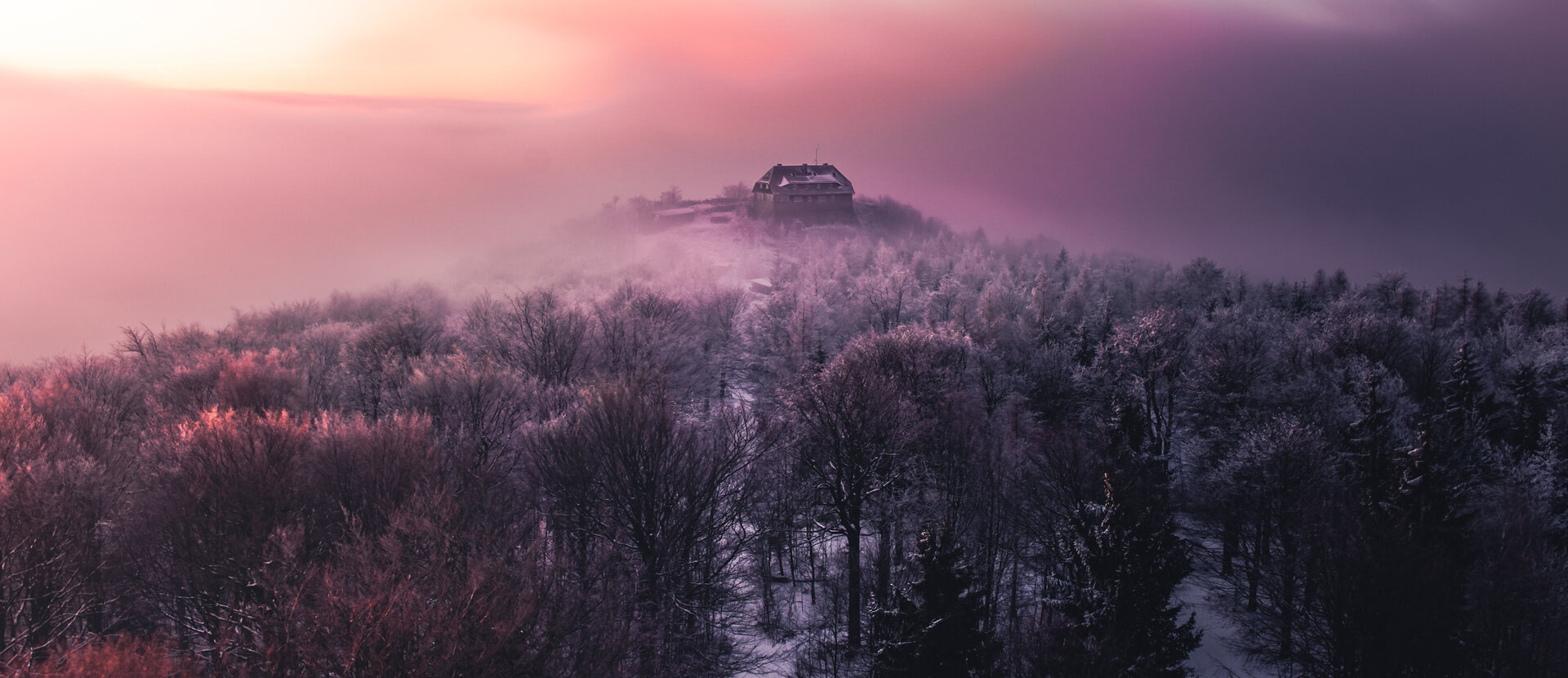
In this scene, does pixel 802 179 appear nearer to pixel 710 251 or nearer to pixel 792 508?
pixel 710 251


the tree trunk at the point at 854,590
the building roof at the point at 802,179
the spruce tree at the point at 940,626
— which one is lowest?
the tree trunk at the point at 854,590

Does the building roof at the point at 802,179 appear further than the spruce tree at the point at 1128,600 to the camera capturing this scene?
Yes

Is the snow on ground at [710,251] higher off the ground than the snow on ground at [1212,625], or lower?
higher

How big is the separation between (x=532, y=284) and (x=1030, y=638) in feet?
328

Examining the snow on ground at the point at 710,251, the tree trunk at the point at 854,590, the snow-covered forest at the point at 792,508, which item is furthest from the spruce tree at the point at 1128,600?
the snow on ground at the point at 710,251

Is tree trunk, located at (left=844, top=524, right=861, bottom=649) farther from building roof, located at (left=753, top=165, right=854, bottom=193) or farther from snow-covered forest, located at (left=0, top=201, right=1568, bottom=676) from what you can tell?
building roof, located at (left=753, top=165, right=854, bottom=193)

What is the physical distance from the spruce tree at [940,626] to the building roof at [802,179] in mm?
112375

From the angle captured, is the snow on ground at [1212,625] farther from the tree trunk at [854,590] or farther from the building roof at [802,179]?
the building roof at [802,179]

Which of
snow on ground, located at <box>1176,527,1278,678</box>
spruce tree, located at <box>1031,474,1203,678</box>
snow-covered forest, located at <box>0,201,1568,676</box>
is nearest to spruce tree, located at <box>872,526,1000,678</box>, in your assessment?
snow-covered forest, located at <box>0,201,1568,676</box>

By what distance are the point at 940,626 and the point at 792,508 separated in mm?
12211

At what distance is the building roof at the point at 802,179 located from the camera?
417 feet

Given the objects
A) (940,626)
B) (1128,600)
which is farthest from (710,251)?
(940,626)

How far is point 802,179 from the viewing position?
128125 mm

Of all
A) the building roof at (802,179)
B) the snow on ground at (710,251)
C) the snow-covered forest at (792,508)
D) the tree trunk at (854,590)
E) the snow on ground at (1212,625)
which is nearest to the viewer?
the snow-covered forest at (792,508)
